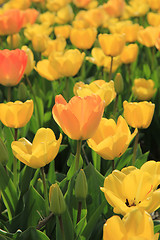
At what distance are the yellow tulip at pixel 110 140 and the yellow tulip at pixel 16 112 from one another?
0.26 m

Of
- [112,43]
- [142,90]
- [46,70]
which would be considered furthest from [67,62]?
[142,90]

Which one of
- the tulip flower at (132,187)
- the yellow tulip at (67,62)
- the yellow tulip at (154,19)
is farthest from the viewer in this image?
the yellow tulip at (154,19)

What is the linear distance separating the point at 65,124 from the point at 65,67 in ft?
2.83

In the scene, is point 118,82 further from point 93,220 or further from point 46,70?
point 93,220

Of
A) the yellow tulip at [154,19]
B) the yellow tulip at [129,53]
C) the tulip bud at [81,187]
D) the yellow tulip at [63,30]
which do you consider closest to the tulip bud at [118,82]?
the yellow tulip at [129,53]

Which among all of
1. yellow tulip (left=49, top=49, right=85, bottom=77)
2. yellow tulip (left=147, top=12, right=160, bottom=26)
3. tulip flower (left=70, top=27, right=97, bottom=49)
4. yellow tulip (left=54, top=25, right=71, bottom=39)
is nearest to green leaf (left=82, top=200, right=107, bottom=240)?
yellow tulip (left=49, top=49, right=85, bottom=77)

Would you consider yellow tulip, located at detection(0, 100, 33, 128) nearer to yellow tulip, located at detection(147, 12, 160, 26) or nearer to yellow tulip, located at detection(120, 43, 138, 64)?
yellow tulip, located at detection(120, 43, 138, 64)

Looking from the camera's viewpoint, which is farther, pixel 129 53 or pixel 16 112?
pixel 129 53

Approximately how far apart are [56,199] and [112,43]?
1.28 meters

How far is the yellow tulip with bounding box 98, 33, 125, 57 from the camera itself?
2205 mm

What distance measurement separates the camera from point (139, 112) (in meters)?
Answer: 1.52

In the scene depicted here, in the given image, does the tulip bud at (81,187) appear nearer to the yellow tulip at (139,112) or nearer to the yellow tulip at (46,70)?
the yellow tulip at (139,112)

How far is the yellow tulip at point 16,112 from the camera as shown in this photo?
1.43m

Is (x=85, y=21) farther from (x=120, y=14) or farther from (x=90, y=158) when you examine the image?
(x=90, y=158)
